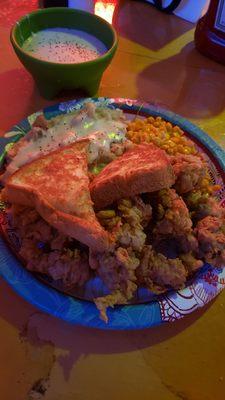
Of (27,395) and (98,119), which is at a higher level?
(98,119)

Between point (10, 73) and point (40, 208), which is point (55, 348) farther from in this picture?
point (10, 73)

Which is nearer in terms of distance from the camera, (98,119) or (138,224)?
(138,224)

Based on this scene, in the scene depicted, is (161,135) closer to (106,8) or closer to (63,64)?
(63,64)

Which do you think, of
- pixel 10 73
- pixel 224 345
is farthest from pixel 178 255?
pixel 10 73

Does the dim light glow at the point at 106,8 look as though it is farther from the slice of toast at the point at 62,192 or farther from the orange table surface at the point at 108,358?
the orange table surface at the point at 108,358

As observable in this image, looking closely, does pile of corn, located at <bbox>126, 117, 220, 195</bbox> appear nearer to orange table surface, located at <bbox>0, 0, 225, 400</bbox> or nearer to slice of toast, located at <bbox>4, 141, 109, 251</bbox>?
slice of toast, located at <bbox>4, 141, 109, 251</bbox>

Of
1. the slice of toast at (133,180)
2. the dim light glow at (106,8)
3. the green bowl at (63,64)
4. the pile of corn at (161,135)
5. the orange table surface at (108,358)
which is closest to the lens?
the orange table surface at (108,358)

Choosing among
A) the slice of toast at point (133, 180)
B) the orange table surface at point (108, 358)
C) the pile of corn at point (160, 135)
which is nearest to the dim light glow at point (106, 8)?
the pile of corn at point (160, 135)
